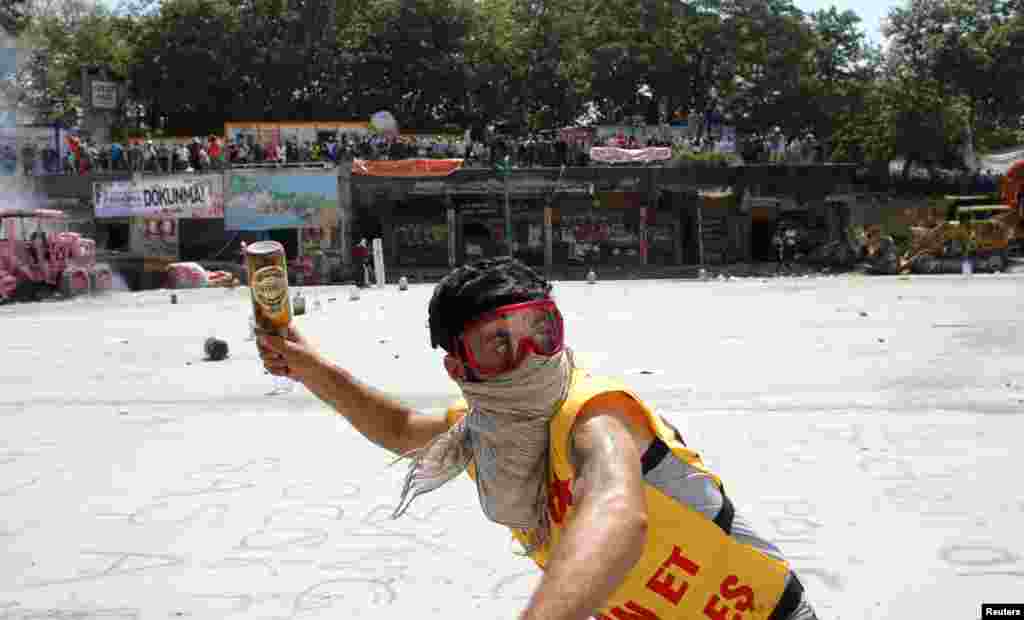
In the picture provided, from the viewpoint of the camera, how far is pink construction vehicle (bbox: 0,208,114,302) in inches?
1040

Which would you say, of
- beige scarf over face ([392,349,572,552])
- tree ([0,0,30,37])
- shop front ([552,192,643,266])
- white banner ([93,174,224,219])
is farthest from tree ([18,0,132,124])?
beige scarf over face ([392,349,572,552])

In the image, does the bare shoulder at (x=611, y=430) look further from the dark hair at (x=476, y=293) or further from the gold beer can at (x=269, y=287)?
the gold beer can at (x=269, y=287)

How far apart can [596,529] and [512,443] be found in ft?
1.17

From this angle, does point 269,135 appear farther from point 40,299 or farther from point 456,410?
point 456,410

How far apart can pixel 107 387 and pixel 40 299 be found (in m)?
18.1

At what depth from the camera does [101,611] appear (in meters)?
4.12

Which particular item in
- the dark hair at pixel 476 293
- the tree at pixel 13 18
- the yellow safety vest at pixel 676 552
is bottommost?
the yellow safety vest at pixel 676 552

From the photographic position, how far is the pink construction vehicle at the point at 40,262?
2642 centimetres

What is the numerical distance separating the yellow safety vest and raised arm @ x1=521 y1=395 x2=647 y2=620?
92 millimetres

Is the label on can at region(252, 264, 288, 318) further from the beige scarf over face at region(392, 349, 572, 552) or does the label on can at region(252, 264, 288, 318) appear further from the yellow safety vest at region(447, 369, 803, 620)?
the yellow safety vest at region(447, 369, 803, 620)

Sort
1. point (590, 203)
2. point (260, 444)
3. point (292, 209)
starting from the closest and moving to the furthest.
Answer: point (260, 444) < point (292, 209) < point (590, 203)

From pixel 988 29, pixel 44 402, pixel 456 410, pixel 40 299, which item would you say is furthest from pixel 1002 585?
pixel 988 29

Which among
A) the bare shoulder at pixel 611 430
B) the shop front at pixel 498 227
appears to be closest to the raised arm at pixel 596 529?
the bare shoulder at pixel 611 430

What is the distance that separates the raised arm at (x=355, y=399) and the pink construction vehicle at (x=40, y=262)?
26469 mm
